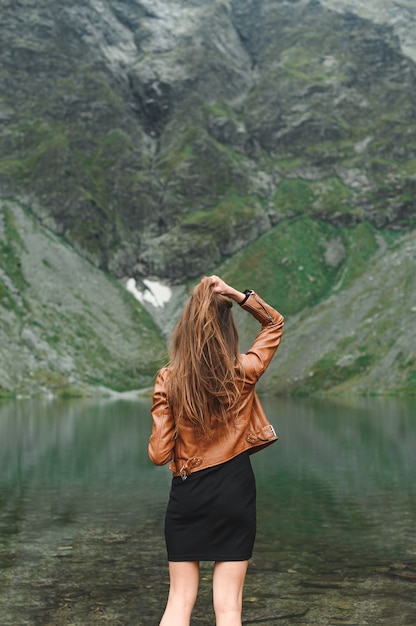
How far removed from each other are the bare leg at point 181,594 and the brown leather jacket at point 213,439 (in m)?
0.86

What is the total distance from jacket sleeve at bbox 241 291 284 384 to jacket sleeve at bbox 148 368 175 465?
2.89ft

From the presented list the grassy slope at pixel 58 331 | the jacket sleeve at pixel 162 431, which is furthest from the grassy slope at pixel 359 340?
the jacket sleeve at pixel 162 431

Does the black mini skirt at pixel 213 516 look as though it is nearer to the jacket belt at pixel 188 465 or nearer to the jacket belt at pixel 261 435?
the jacket belt at pixel 188 465

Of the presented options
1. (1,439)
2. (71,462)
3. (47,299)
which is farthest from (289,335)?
(71,462)

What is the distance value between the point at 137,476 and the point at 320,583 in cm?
1985

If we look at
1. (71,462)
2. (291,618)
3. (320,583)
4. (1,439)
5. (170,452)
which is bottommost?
(1,439)

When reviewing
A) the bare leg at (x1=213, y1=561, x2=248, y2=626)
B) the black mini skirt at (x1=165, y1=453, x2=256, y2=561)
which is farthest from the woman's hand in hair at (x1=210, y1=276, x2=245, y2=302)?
the bare leg at (x1=213, y1=561, x2=248, y2=626)

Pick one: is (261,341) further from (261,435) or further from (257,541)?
(257,541)

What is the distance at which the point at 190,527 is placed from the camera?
7.48 m

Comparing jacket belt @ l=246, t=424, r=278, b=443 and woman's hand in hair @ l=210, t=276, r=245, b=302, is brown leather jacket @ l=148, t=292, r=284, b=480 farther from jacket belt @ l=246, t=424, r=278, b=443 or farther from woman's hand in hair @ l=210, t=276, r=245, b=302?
woman's hand in hair @ l=210, t=276, r=245, b=302

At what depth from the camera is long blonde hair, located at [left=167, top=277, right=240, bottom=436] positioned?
763 centimetres

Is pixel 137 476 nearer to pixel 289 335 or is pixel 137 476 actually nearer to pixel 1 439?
pixel 1 439

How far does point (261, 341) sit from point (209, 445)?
1.23 metres

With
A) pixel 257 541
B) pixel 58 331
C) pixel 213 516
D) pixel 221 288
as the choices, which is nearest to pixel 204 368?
pixel 221 288
